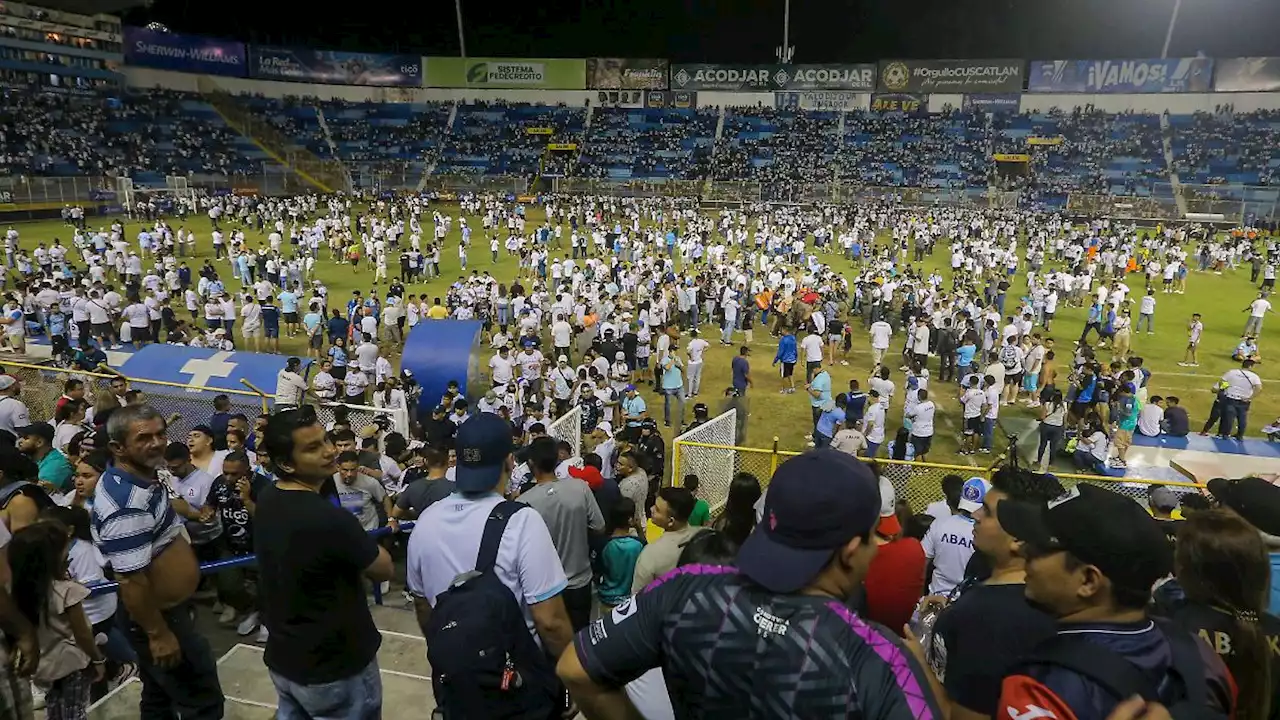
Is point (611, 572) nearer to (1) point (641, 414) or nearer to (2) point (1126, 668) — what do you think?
(2) point (1126, 668)

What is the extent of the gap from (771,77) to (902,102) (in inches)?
373

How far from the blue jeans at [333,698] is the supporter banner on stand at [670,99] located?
61042 millimetres

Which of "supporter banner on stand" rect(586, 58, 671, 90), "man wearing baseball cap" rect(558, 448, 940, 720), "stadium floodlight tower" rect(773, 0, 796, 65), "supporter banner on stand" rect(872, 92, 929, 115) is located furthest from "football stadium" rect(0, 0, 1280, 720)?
"supporter banner on stand" rect(586, 58, 671, 90)

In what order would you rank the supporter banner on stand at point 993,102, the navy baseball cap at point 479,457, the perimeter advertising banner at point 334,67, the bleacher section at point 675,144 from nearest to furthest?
the navy baseball cap at point 479,457
the bleacher section at point 675,144
the supporter banner on stand at point 993,102
the perimeter advertising banner at point 334,67

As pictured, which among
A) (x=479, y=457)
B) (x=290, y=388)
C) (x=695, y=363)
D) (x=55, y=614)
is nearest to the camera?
(x=479, y=457)

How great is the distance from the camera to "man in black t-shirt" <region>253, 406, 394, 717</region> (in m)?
2.79

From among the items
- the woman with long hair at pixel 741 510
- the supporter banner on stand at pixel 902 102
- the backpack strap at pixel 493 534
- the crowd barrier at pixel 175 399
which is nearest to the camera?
the backpack strap at pixel 493 534

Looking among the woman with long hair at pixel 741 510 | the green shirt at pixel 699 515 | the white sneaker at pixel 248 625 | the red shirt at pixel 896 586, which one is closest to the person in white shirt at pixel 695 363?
the green shirt at pixel 699 515

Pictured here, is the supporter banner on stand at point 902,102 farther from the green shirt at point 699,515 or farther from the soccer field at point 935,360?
the green shirt at point 699,515

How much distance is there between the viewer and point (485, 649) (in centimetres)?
266

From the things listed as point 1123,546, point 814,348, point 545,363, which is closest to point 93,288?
point 545,363

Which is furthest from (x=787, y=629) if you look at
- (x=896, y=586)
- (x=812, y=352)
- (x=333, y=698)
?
(x=812, y=352)

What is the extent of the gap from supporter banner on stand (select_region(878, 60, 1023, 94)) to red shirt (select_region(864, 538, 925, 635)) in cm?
5846

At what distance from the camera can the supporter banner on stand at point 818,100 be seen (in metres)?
57.3
